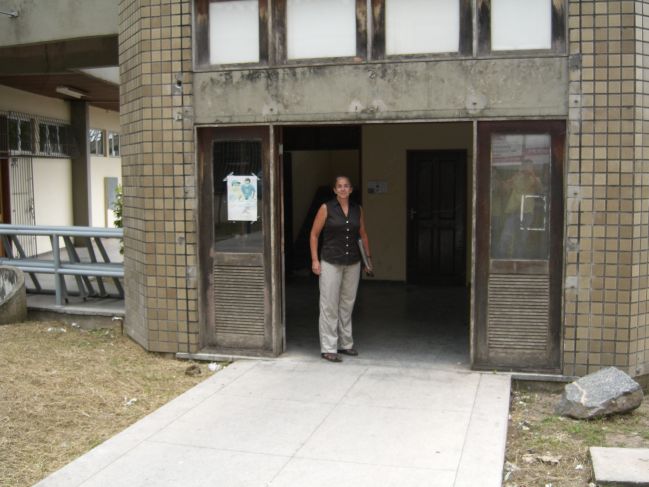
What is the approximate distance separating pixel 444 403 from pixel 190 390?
7.07 feet

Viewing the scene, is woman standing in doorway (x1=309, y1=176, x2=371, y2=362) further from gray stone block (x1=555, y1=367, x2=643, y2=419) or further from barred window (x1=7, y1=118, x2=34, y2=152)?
barred window (x1=7, y1=118, x2=34, y2=152)

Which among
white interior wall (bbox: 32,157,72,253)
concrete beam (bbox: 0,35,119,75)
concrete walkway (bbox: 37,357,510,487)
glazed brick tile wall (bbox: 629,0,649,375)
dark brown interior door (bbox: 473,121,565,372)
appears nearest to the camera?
concrete walkway (bbox: 37,357,510,487)

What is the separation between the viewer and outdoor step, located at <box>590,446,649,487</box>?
15.3 feet

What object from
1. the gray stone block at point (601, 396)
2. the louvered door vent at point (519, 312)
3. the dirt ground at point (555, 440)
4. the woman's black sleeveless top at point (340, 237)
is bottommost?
the dirt ground at point (555, 440)

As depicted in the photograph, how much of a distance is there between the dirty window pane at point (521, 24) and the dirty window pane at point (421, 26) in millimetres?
335

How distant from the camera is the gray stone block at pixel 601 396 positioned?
5.87 m

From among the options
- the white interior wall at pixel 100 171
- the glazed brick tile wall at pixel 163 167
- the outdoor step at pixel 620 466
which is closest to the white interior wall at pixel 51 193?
the white interior wall at pixel 100 171

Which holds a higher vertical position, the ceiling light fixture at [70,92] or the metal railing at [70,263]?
the ceiling light fixture at [70,92]

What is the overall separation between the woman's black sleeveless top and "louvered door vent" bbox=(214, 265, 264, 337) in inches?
27.3

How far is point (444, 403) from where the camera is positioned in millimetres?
6195

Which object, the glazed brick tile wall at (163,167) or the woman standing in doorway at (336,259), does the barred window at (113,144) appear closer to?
the glazed brick tile wall at (163,167)

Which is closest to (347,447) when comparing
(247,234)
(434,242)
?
(247,234)

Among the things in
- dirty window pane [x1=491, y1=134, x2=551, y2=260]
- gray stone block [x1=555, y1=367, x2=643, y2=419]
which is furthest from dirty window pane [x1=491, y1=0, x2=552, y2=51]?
gray stone block [x1=555, y1=367, x2=643, y2=419]

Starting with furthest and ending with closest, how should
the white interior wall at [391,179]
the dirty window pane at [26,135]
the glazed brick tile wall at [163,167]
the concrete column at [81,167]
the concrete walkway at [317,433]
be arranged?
1. the concrete column at [81,167]
2. the dirty window pane at [26,135]
3. the white interior wall at [391,179]
4. the glazed brick tile wall at [163,167]
5. the concrete walkway at [317,433]
